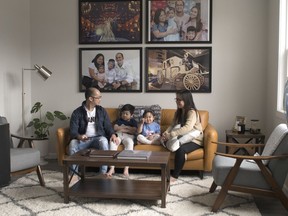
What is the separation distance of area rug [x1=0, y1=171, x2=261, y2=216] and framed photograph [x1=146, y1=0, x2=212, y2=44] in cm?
213

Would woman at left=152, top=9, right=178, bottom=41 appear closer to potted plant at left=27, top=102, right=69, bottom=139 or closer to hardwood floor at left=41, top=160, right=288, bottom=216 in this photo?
potted plant at left=27, top=102, right=69, bottom=139

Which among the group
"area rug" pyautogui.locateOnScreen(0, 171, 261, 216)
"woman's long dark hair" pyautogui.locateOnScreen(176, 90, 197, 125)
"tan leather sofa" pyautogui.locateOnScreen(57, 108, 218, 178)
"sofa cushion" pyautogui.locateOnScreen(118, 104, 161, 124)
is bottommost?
"area rug" pyautogui.locateOnScreen(0, 171, 261, 216)

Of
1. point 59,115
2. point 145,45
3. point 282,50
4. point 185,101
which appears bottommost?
point 59,115

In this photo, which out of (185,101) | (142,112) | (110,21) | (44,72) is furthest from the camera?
(110,21)

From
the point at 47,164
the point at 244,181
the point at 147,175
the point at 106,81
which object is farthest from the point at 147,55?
the point at 244,181

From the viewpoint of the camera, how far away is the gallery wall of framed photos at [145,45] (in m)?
4.76

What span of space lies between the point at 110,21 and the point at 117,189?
2.65 meters

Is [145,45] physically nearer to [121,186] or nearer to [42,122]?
[42,122]

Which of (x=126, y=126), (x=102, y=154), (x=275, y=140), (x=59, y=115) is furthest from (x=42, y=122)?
(x=275, y=140)

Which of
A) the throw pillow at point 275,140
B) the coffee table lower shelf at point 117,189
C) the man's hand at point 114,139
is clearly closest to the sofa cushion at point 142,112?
the man's hand at point 114,139

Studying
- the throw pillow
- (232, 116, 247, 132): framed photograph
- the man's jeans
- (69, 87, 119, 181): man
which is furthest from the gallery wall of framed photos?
the throw pillow

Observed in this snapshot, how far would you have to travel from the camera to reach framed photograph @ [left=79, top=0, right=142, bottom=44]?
16.0 feet

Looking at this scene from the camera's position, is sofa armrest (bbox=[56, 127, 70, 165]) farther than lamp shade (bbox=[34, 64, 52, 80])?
No

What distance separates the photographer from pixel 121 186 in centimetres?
328
